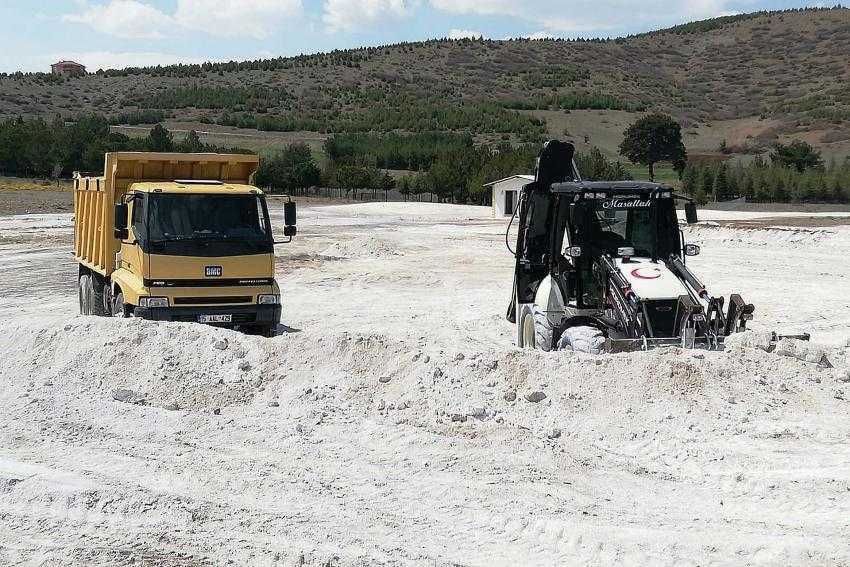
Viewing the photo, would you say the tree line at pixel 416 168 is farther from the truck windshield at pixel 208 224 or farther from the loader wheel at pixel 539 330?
the loader wheel at pixel 539 330

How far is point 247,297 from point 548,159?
4909 millimetres

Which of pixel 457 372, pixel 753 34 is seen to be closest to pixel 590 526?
pixel 457 372

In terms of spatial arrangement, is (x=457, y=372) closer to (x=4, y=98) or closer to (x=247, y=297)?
(x=247, y=297)

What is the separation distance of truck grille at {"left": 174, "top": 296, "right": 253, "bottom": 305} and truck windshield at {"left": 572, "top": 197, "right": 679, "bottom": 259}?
5098mm

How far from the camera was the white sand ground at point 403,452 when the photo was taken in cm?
657

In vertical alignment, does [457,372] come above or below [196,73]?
below

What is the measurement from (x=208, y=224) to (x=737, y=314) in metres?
7.54

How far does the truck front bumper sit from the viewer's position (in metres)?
13.8

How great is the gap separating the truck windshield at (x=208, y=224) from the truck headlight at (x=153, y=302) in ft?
2.28

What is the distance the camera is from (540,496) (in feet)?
24.4

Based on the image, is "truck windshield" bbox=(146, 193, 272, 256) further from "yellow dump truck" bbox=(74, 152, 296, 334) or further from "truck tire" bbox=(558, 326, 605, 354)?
"truck tire" bbox=(558, 326, 605, 354)

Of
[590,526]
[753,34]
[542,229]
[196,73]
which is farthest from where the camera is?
→ [753,34]

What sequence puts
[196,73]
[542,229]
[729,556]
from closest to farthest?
1. [729,556]
2. [542,229]
3. [196,73]

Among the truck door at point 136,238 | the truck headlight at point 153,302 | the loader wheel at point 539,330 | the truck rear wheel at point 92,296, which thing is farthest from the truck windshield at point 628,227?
the truck rear wheel at point 92,296
